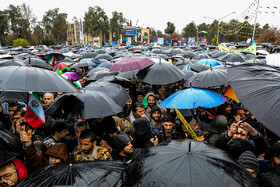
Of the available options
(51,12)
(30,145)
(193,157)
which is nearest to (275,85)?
(193,157)

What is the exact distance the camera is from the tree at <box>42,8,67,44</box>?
58.8m

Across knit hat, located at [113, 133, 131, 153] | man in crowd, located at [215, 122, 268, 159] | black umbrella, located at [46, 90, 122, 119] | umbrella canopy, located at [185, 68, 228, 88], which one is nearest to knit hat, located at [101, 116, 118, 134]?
knit hat, located at [113, 133, 131, 153]

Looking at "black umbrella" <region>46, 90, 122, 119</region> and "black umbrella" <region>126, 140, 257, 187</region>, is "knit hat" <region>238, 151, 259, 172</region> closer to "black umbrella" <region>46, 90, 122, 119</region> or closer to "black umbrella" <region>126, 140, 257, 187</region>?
"black umbrella" <region>126, 140, 257, 187</region>

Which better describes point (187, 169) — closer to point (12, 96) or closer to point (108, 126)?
point (108, 126)

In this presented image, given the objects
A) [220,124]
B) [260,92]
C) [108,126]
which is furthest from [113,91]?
[260,92]

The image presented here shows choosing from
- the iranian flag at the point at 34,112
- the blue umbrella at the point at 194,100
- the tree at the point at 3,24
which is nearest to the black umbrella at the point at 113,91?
the blue umbrella at the point at 194,100

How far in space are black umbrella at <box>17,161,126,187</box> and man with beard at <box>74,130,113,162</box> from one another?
2.22ft

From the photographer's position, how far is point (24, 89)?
2.36m

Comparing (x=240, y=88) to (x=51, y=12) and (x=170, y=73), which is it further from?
(x=51, y=12)

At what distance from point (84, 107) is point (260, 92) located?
2.18m

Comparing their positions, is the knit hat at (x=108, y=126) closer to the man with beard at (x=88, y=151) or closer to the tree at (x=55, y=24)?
the man with beard at (x=88, y=151)

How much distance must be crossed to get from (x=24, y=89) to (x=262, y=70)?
2.84 meters

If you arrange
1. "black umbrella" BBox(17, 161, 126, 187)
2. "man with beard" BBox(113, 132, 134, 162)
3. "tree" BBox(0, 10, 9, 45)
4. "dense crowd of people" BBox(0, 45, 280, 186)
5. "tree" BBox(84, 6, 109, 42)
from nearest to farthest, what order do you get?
"black umbrella" BBox(17, 161, 126, 187) → "dense crowd of people" BBox(0, 45, 280, 186) → "man with beard" BBox(113, 132, 134, 162) → "tree" BBox(0, 10, 9, 45) → "tree" BBox(84, 6, 109, 42)

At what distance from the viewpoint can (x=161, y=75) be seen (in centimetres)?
462
